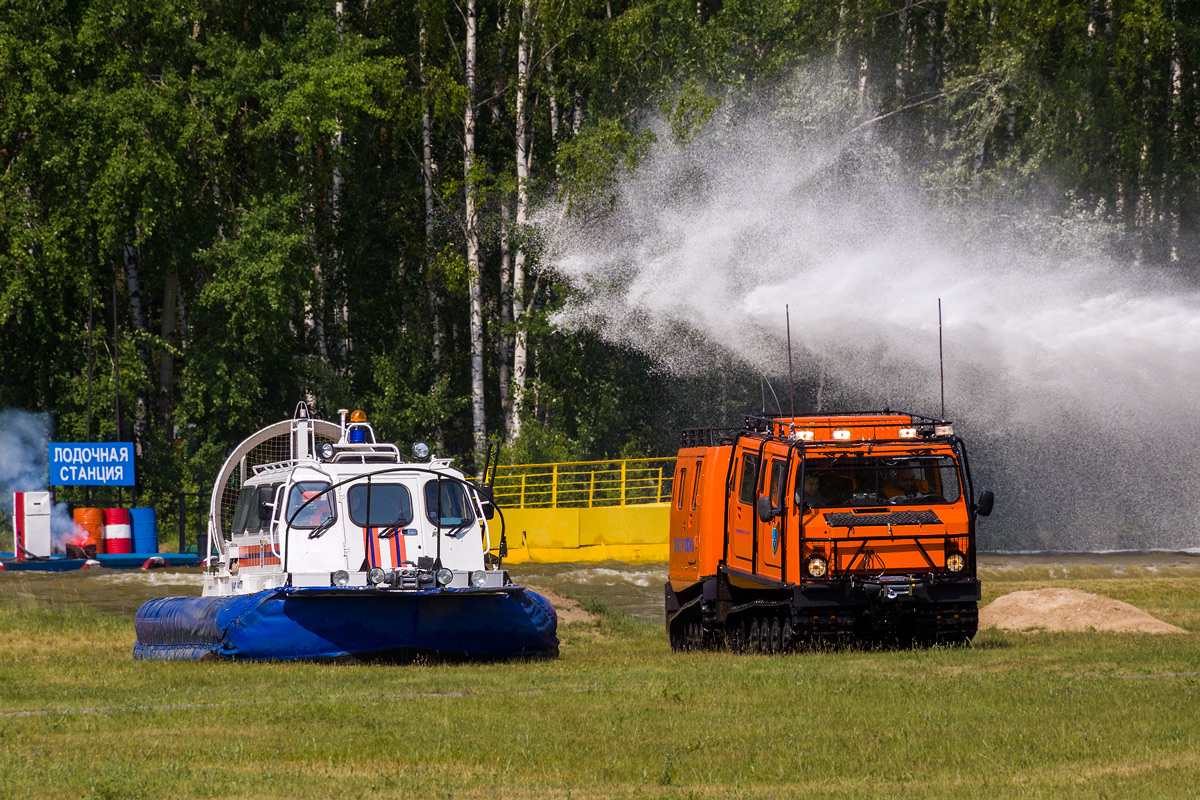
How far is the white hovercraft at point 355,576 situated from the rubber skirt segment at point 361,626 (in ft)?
0.04

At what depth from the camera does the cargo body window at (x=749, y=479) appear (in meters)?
18.7

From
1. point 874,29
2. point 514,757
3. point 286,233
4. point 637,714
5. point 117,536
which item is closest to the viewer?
point 514,757

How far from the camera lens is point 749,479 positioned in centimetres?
1883

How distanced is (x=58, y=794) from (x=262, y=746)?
1.98 meters

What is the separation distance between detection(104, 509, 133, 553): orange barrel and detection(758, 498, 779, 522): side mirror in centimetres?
2255

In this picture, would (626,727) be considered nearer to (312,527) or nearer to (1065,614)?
(312,527)

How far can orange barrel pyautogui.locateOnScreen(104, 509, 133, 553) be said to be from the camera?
118 feet

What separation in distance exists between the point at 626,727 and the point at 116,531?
26.7 meters

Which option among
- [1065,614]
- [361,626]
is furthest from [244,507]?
[1065,614]

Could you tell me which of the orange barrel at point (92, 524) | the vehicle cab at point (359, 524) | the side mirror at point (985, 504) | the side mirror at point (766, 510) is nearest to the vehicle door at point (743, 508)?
the side mirror at point (766, 510)

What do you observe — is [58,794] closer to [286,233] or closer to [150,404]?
[286,233]

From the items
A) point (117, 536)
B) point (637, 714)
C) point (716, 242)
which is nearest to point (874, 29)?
point (716, 242)

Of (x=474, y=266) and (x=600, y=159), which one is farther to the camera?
(x=474, y=266)

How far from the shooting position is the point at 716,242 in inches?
1473
